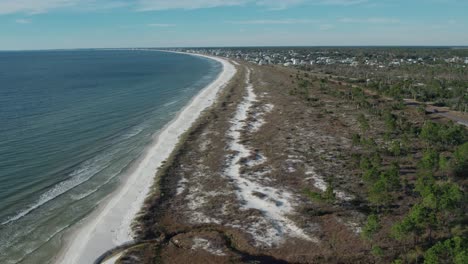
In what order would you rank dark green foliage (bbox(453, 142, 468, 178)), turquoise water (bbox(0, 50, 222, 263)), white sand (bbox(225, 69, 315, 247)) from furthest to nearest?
dark green foliage (bbox(453, 142, 468, 178)) → turquoise water (bbox(0, 50, 222, 263)) → white sand (bbox(225, 69, 315, 247))

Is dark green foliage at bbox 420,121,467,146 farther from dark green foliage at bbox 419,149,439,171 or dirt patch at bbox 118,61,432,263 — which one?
dirt patch at bbox 118,61,432,263

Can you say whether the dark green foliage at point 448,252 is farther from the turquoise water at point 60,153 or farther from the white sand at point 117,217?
the turquoise water at point 60,153

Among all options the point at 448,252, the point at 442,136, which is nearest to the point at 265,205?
the point at 448,252

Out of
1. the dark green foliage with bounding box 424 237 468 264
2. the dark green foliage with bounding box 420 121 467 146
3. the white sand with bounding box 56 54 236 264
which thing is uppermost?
the dark green foliage with bounding box 420 121 467 146

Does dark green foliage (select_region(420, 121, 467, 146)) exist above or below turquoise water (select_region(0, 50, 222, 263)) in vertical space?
above

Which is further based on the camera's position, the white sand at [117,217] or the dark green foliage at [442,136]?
the dark green foliage at [442,136]

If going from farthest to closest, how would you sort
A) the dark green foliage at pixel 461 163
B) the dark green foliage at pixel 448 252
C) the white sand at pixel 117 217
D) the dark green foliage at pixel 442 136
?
the dark green foliage at pixel 442 136 < the dark green foliage at pixel 461 163 < the white sand at pixel 117 217 < the dark green foliage at pixel 448 252

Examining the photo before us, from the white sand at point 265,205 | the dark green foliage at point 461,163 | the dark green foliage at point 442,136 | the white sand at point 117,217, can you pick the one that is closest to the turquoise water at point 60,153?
the white sand at point 117,217

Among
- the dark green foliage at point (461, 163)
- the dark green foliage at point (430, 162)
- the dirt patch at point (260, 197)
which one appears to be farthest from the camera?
the dark green foliage at point (461, 163)

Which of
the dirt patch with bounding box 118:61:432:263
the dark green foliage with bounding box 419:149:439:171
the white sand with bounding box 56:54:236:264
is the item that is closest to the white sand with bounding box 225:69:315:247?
the dirt patch with bounding box 118:61:432:263

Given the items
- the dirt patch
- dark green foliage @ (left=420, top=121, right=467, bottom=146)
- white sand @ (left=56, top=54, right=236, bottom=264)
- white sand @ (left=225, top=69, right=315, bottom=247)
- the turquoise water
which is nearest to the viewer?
the dirt patch

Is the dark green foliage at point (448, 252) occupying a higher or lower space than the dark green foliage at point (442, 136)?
lower

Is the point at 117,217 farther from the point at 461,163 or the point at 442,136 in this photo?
the point at 442,136

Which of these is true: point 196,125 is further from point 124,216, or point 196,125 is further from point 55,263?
point 55,263
